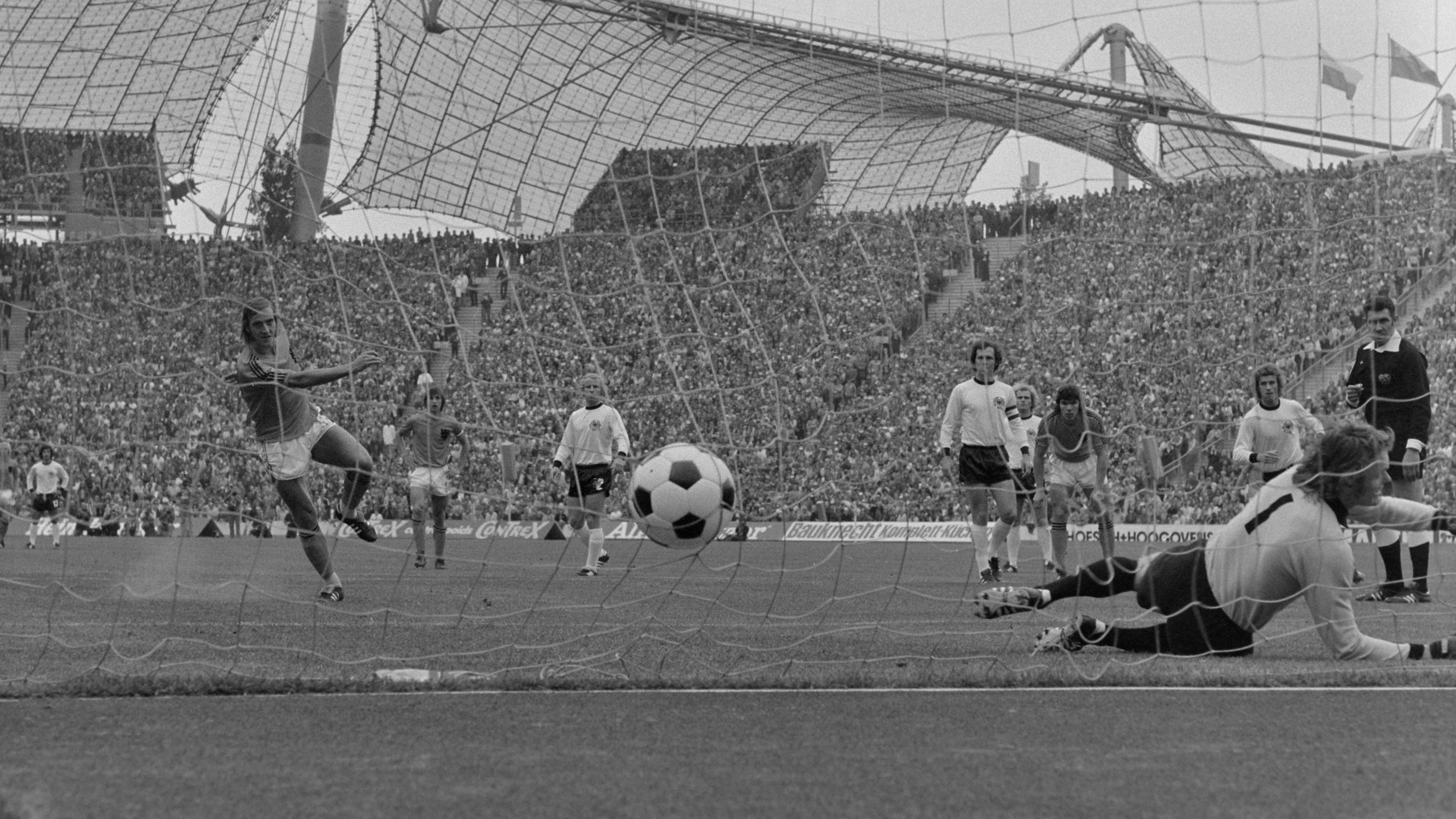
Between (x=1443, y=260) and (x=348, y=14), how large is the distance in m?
6.79

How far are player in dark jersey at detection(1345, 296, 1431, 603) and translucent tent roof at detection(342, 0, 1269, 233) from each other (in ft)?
5.25

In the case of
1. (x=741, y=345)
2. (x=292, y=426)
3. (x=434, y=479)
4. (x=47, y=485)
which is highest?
(x=741, y=345)

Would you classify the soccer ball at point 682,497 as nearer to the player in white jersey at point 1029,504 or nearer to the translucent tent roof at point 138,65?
the translucent tent roof at point 138,65

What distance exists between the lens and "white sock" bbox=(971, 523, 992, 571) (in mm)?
11594

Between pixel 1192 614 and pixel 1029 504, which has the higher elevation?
pixel 1192 614

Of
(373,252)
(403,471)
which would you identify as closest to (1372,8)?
(373,252)

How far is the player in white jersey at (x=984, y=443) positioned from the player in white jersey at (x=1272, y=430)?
1780 millimetres

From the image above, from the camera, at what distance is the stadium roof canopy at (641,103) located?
10062mm

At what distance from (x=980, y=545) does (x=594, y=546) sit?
10.5 ft

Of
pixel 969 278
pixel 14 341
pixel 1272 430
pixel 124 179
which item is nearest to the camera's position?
pixel 969 278

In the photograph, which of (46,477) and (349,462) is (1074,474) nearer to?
(349,462)

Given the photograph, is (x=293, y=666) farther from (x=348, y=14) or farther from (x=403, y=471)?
(x=403, y=471)

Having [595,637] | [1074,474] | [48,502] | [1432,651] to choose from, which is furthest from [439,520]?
[48,502]

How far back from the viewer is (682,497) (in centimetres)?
687
